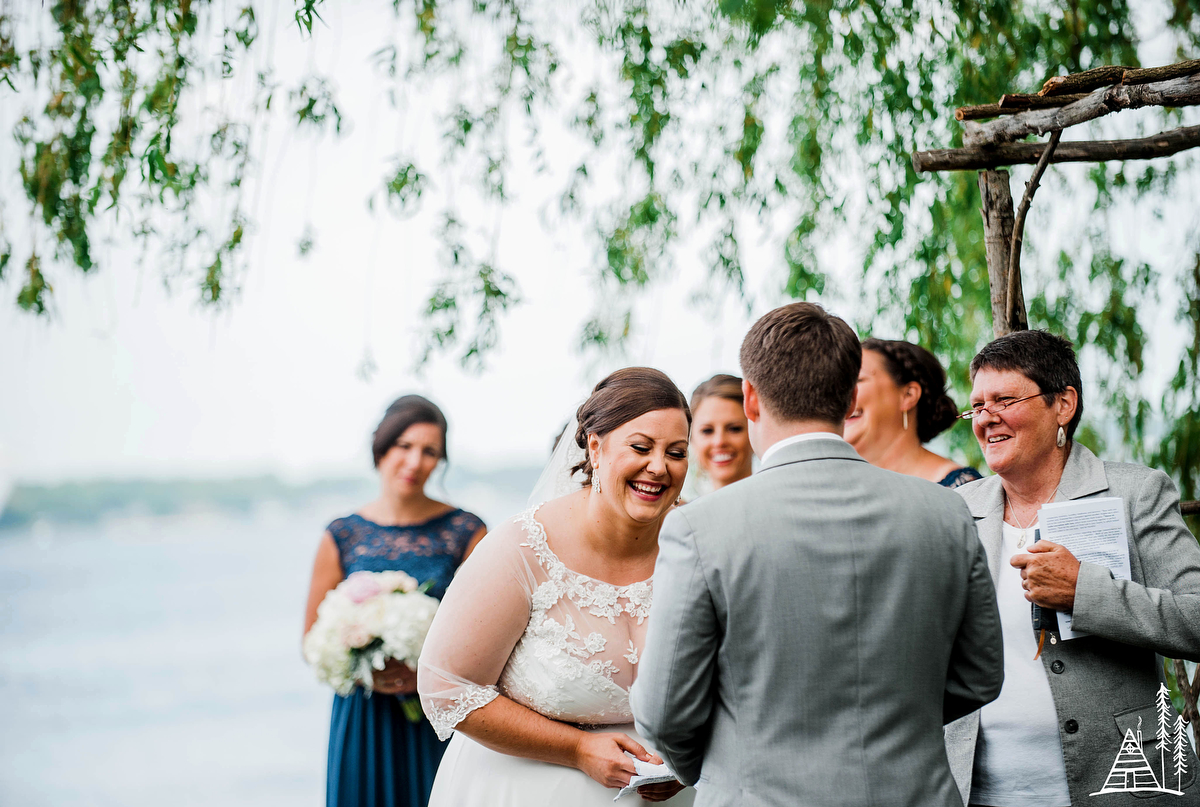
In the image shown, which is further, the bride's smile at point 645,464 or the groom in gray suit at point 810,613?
the bride's smile at point 645,464

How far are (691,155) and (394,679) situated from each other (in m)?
Answer: 3.05

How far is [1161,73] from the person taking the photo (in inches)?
84.4

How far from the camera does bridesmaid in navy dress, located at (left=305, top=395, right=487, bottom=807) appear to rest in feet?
11.3

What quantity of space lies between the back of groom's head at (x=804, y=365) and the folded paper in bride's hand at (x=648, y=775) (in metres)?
0.91

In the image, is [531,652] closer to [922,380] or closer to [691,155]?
[922,380]

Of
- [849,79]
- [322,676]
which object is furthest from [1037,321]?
[322,676]

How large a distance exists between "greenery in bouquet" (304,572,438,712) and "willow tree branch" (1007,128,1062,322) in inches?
87.4

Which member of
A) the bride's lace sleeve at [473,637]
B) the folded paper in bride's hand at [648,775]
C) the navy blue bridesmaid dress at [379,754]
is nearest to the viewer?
the folded paper in bride's hand at [648,775]

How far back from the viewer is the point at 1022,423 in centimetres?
214

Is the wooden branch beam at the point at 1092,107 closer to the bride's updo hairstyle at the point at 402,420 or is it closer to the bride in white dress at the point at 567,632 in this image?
the bride in white dress at the point at 567,632

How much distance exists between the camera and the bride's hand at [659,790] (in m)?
2.27

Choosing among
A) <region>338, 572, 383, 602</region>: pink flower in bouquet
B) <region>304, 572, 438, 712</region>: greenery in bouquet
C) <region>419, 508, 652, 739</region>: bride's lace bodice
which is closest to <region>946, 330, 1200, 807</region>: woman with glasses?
<region>419, 508, 652, 739</region>: bride's lace bodice

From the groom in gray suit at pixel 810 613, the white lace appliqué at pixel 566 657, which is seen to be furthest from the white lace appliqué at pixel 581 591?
the groom in gray suit at pixel 810 613

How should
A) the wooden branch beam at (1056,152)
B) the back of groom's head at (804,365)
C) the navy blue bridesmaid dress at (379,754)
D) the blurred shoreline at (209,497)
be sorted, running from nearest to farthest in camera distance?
the back of groom's head at (804,365) → the wooden branch beam at (1056,152) → the navy blue bridesmaid dress at (379,754) → the blurred shoreline at (209,497)
